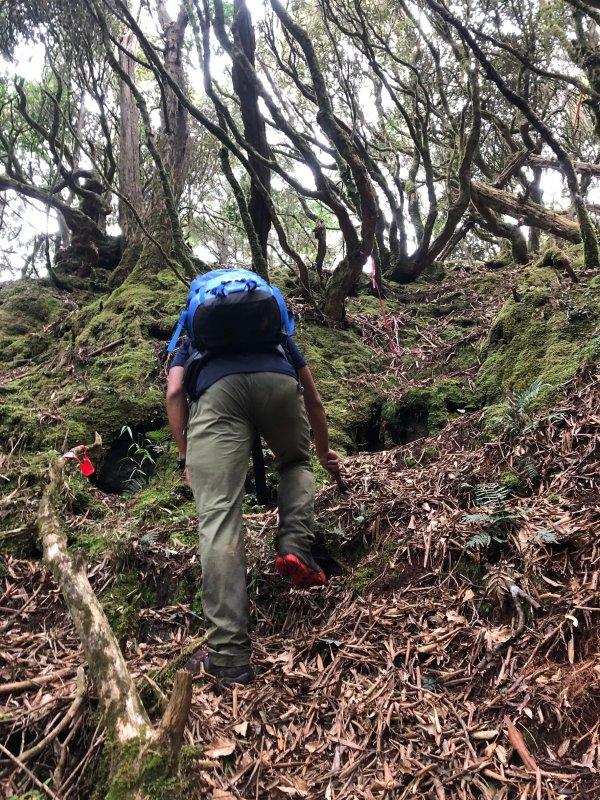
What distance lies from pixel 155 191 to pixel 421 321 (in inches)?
158

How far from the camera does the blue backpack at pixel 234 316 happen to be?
9.65 ft

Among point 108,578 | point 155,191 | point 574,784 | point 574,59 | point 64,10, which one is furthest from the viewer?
point 64,10

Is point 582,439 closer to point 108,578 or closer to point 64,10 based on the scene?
point 108,578

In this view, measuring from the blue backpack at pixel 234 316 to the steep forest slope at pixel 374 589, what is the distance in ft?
3.76

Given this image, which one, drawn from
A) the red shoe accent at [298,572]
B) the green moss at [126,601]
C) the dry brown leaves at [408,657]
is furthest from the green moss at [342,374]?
the green moss at [126,601]

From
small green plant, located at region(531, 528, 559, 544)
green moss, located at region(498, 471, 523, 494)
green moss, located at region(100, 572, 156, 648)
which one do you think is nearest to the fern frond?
small green plant, located at region(531, 528, 559, 544)

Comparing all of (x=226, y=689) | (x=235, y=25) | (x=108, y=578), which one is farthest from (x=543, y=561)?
(x=235, y=25)

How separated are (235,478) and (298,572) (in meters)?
0.55

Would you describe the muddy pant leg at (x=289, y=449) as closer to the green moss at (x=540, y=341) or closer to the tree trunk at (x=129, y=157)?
the green moss at (x=540, y=341)

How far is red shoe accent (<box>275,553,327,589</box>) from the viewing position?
271cm

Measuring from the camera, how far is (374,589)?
8.97 feet

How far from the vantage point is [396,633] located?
2.40m

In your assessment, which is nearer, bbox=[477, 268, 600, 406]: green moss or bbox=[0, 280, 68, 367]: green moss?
bbox=[477, 268, 600, 406]: green moss

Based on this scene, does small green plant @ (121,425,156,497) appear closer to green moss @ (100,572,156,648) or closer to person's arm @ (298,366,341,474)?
green moss @ (100,572,156,648)
